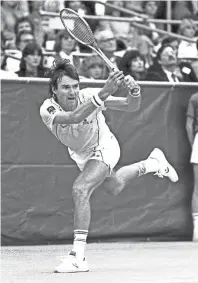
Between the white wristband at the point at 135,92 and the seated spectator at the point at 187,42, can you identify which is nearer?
the white wristband at the point at 135,92

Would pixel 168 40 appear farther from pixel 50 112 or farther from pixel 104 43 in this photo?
pixel 50 112

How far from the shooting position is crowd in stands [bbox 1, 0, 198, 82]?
35.0 ft

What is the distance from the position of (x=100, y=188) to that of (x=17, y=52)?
9.58ft

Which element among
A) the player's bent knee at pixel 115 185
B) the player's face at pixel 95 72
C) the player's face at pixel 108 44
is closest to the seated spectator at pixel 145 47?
the player's face at pixel 108 44

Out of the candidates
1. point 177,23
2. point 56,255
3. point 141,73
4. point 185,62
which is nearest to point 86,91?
point 56,255

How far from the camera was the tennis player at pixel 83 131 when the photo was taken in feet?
21.8

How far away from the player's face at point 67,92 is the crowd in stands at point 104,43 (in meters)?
2.95

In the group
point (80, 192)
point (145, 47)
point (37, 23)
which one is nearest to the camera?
point (80, 192)

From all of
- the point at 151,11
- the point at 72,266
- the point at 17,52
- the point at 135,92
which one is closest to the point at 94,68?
the point at 17,52

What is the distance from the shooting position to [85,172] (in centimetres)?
712

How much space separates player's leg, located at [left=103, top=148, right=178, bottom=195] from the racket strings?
142 centimetres

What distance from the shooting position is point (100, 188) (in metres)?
9.77

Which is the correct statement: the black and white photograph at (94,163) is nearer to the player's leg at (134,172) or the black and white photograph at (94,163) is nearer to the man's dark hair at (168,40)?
the player's leg at (134,172)

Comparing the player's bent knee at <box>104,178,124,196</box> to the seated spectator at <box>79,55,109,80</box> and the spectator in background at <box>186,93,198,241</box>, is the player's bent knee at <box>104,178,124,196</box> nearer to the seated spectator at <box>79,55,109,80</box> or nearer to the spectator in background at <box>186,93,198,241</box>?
the spectator in background at <box>186,93,198,241</box>
